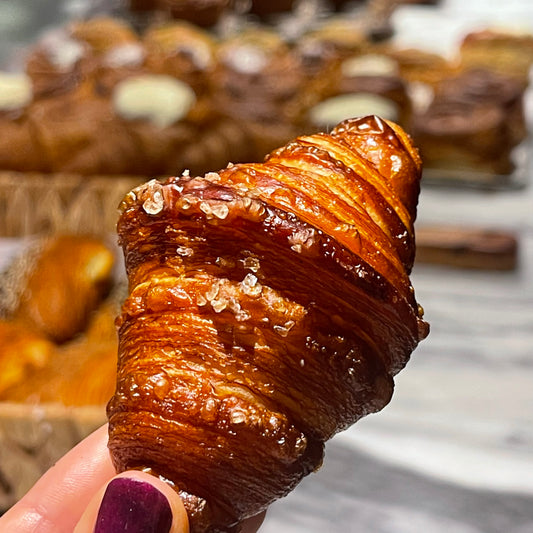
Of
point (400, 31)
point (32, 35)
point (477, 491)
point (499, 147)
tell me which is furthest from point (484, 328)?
point (32, 35)

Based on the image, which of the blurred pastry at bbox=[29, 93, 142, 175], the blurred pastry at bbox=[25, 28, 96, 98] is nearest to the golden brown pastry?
the blurred pastry at bbox=[29, 93, 142, 175]

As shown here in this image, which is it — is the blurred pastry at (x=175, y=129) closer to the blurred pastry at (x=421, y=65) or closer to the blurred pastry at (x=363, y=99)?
the blurred pastry at (x=363, y=99)

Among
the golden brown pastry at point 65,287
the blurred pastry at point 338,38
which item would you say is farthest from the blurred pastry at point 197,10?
the golden brown pastry at point 65,287

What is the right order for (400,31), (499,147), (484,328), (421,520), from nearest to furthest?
(421,520)
(484,328)
(499,147)
(400,31)

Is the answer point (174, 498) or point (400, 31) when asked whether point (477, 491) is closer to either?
point (174, 498)

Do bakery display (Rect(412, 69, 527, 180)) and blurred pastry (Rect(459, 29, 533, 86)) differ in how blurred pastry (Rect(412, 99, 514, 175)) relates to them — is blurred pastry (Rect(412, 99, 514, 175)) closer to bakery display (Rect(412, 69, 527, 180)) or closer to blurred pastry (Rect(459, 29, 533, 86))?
bakery display (Rect(412, 69, 527, 180))

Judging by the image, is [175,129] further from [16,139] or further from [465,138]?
[465,138]
